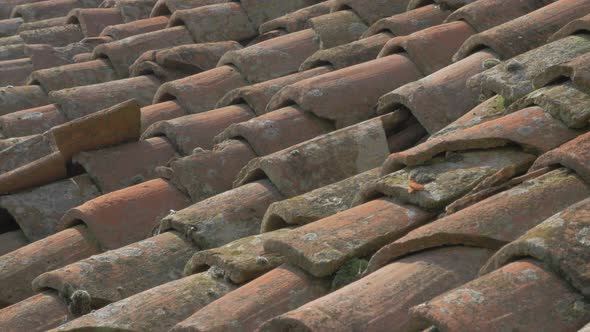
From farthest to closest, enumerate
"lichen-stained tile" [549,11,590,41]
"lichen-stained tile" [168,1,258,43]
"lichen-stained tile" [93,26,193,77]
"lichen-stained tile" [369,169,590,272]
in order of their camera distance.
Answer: "lichen-stained tile" [168,1,258,43] → "lichen-stained tile" [93,26,193,77] → "lichen-stained tile" [549,11,590,41] → "lichen-stained tile" [369,169,590,272]

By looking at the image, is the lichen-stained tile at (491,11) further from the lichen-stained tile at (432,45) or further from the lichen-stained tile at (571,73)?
the lichen-stained tile at (571,73)

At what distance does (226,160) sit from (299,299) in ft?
4.51

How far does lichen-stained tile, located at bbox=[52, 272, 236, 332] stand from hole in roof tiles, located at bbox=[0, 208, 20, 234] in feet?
4.10

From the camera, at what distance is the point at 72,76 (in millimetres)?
6242

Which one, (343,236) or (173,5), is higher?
(343,236)

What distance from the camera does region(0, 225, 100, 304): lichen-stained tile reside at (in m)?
4.22

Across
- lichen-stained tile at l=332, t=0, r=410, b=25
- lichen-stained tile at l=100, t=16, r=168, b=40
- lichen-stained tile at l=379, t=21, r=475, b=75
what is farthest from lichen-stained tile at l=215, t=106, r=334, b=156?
lichen-stained tile at l=100, t=16, r=168, b=40

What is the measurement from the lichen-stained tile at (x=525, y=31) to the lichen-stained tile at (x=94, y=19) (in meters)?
3.21

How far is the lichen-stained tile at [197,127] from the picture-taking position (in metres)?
4.95

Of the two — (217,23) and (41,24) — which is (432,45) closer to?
(217,23)

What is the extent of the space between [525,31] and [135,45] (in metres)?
2.58

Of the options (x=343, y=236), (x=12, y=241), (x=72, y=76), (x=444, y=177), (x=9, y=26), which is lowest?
(x=9, y=26)

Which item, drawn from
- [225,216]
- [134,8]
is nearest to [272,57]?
[225,216]

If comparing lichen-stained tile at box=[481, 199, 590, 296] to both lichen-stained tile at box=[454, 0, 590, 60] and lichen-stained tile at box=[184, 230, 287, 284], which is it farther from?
lichen-stained tile at box=[454, 0, 590, 60]
